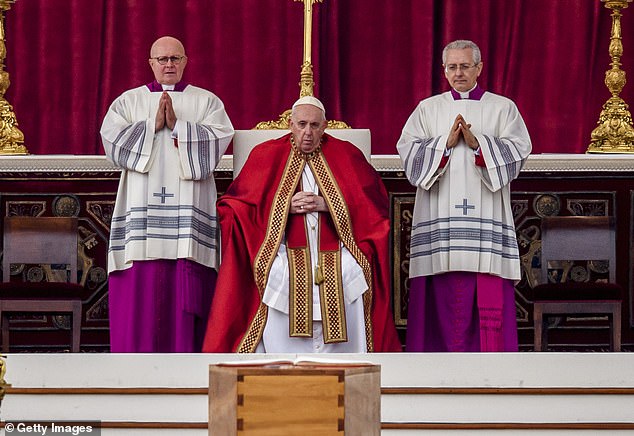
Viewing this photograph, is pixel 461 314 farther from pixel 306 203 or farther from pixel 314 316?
pixel 306 203

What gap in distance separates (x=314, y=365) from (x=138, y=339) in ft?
11.4

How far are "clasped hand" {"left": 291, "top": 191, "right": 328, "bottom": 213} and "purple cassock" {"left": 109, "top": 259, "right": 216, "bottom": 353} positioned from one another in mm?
638

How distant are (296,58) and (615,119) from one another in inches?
92.4

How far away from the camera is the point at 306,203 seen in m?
8.03

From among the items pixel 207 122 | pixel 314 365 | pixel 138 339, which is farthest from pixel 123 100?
pixel 314 365

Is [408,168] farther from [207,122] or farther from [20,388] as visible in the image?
[20,388]

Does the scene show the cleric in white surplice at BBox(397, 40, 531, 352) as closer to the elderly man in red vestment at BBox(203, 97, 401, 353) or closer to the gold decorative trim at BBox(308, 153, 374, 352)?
the elderly man in red vestment at BBox(203, 97, 401, 353)

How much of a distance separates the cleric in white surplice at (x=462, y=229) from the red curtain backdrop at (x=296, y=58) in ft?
7.94

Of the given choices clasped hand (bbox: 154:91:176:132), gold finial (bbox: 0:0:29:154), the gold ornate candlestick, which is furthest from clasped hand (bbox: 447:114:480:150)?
gold finial (bbox: 0:0:29:154)

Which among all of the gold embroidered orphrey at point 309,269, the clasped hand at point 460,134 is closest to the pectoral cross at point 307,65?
the gold embroidered orphrey at point 309,269

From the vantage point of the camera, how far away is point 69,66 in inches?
426

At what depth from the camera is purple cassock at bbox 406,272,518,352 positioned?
8148 mm

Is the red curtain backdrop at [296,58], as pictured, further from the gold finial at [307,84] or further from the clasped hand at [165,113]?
the clasped hand at [165,113]

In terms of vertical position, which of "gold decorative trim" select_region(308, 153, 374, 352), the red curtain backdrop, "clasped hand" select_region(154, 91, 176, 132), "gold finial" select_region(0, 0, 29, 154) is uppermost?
the red curtain backdrop
